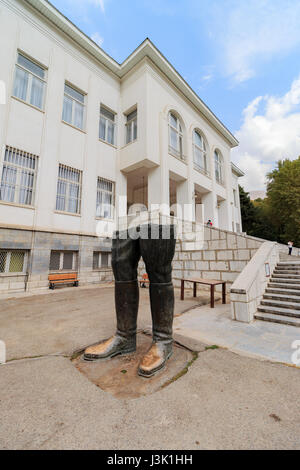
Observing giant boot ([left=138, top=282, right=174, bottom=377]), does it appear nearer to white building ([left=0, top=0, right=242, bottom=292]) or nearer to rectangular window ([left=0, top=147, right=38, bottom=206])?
white building ([left=0, top=0, right=242, bottom=292])

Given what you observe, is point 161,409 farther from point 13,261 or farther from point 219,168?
point 219,168

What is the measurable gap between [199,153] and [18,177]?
12416 millimetres

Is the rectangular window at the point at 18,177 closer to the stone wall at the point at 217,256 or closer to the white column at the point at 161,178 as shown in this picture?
the white column at the point at 161,178

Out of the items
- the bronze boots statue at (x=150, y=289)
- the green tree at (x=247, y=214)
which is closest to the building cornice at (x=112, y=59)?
the bronze boots statue at (x=150, y=289)

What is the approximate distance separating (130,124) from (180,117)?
3754mm

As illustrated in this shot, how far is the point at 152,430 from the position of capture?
42.1 inches

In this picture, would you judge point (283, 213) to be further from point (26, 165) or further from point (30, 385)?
point (30, 385)

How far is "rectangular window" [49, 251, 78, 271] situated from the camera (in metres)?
8.27

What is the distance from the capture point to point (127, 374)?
64.7 inches

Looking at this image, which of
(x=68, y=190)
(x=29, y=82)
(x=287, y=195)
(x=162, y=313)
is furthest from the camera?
(x=287, y=195)

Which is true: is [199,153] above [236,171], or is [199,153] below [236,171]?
below

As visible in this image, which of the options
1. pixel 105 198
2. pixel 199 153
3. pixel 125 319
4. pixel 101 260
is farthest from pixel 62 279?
pixel 199 153

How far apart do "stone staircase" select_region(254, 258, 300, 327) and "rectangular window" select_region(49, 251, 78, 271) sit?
7.43m
